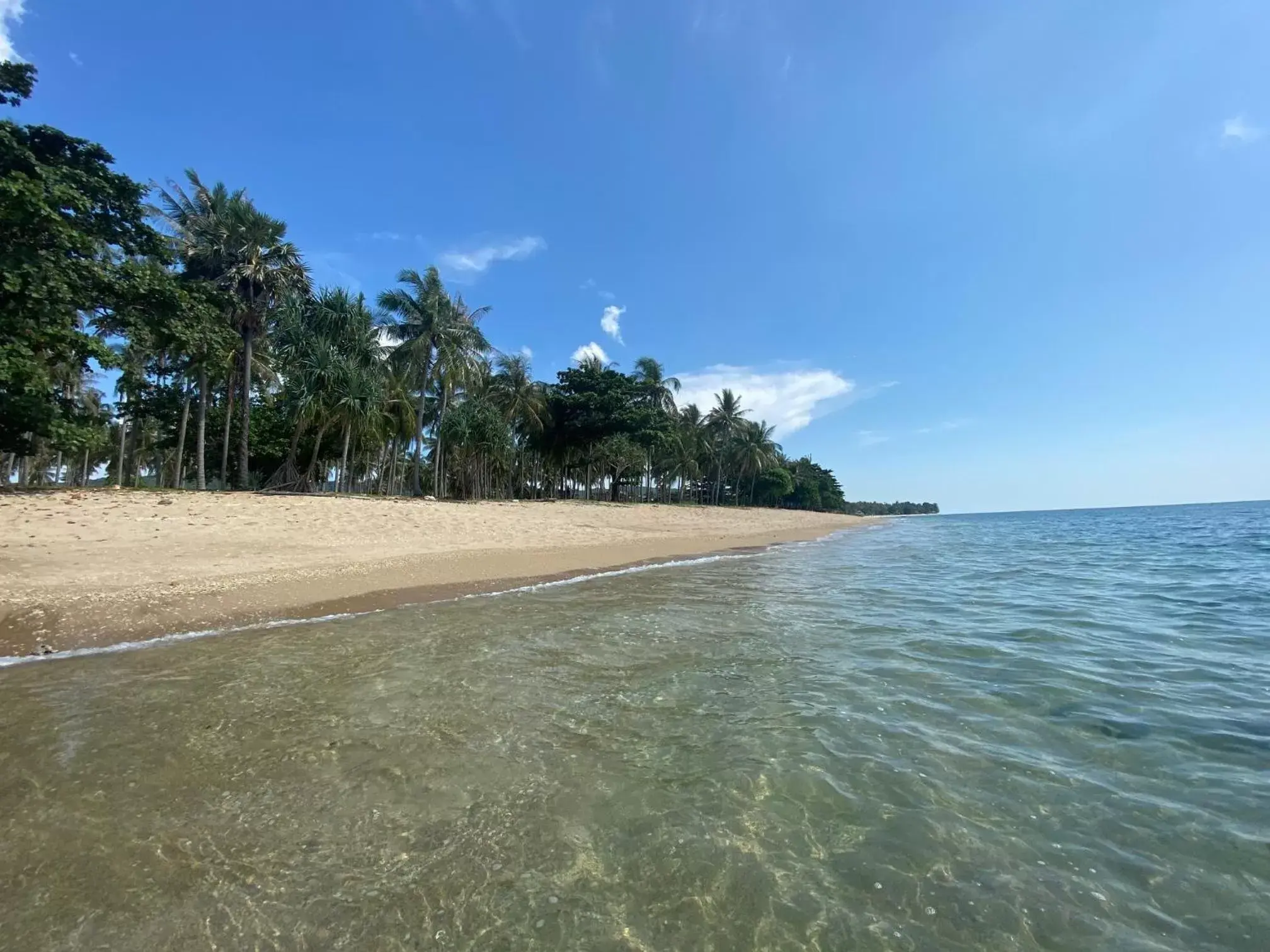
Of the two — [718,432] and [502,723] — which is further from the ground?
Answer: [718,432]

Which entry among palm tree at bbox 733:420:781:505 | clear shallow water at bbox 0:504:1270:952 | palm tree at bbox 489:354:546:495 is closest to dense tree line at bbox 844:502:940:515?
palm tree at bbox 733:420:781:505

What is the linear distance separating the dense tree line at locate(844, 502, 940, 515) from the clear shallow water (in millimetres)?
134679

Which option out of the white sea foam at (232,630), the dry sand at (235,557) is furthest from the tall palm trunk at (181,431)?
the white sea foam at (232,630)

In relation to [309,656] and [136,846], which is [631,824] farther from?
[309,656]

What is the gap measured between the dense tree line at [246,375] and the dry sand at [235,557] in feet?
17.5

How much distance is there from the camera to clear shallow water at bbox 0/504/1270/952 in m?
2.50

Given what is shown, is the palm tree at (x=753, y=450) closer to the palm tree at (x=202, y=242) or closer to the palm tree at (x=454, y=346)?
the palm tree at (x=454, y=346)

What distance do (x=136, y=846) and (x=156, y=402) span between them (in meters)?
31.4

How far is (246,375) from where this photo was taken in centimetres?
2616

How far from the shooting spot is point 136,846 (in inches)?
116

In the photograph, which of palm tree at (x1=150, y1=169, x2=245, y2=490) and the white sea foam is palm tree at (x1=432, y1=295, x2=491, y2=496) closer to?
palm tree at (x1=150, y1=169, x2=245, y2=490)

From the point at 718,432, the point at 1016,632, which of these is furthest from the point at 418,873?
the point at 718,432

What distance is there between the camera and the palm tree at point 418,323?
117 ft

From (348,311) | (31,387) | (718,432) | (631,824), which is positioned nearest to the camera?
(631,824)
